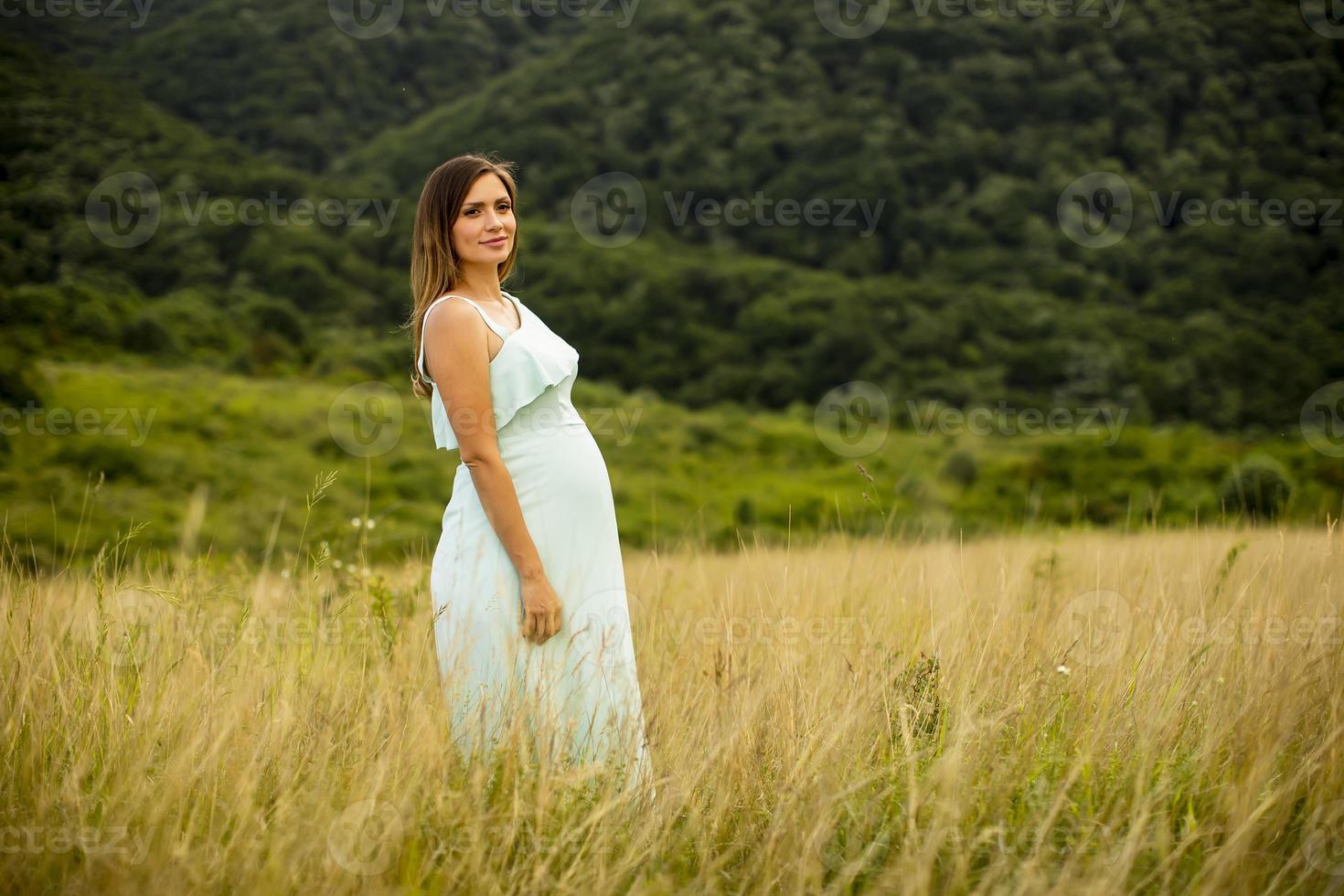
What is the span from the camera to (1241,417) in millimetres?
38594

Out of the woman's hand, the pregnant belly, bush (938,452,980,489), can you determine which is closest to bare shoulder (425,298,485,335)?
the pregnant belly

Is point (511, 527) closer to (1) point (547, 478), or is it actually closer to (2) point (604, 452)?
(1) point (547, 478)

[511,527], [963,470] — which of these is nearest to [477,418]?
[511,527]

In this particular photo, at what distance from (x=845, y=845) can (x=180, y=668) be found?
169 cm

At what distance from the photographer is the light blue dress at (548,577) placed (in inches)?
92.0

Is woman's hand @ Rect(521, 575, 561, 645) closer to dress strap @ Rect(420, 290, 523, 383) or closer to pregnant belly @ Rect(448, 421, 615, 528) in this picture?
pregnant belly @ Rect(448, 421, 615, 528)

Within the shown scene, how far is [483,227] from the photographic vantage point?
252 centimetres

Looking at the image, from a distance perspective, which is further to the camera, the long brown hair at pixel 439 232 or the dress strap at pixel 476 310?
the long brown hair at pixel 439 232

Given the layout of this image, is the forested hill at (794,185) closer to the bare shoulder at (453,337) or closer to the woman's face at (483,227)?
the woman's face at (483,227)

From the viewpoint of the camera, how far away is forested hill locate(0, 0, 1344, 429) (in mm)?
42469

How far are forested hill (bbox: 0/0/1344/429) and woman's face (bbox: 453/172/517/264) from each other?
38.6 m

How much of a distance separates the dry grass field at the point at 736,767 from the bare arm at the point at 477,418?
398mm

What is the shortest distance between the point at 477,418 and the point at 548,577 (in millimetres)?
420

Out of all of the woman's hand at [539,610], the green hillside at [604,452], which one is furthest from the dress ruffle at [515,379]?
the green hillside at [604,452]
